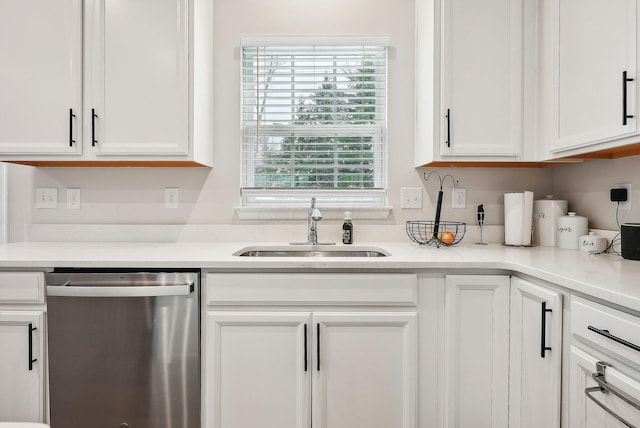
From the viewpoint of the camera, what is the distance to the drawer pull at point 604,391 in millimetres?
932

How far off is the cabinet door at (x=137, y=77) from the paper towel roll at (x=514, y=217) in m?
1.70

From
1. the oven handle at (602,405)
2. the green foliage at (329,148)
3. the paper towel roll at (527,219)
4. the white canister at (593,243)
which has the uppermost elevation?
the green foliage at (329,148)

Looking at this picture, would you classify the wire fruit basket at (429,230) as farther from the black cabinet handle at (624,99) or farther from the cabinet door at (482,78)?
the black cabinet handle at (624,99)

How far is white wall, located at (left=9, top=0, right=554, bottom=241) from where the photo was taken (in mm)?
2166

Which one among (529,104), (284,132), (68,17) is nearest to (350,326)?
(284,132)

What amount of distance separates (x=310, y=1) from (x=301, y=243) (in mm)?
1386

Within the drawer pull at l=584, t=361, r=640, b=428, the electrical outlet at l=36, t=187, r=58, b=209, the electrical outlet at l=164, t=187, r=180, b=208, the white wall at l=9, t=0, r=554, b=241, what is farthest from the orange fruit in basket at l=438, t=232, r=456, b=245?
the electrical outlet at l=36, t=187, r=58, b=209

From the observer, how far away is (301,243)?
6.88 ft

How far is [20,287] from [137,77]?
105cm

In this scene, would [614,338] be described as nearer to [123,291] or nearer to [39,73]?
[123,291]

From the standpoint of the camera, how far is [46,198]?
7.08 ft

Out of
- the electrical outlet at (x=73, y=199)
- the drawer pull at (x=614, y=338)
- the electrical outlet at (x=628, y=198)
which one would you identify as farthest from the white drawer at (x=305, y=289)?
the electrical outlet at (x=73, y=199)

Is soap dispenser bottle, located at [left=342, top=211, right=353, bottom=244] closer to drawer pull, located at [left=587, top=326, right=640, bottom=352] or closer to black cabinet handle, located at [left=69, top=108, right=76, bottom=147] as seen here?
drawer pull, located at [left=587, top=326, right=640, bottom=352]

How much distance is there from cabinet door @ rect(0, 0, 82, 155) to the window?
2.79 ft
